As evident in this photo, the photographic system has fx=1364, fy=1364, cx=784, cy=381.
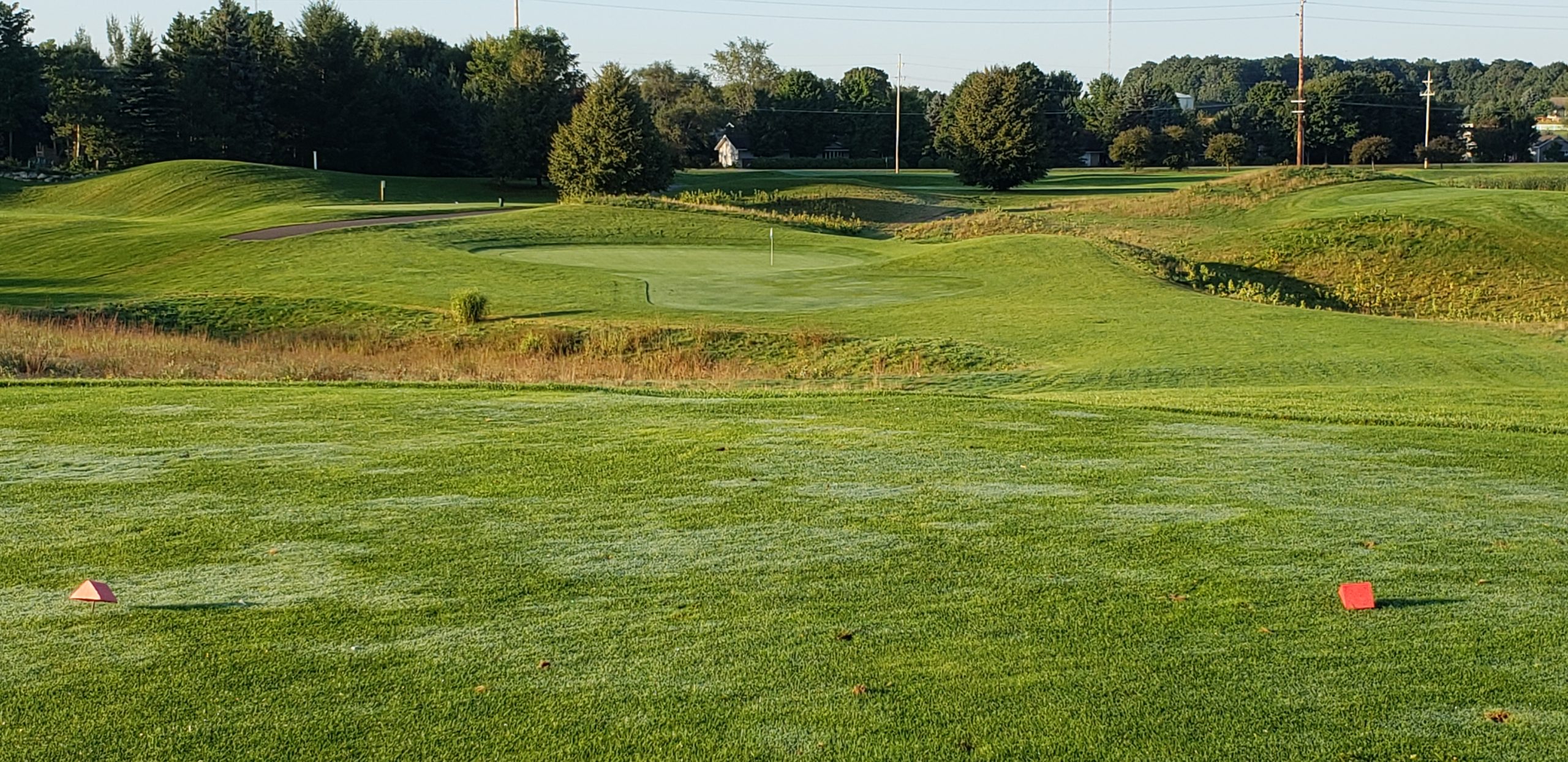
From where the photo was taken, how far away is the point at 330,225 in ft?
142

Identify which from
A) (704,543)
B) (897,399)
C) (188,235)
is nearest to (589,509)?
(704,543)

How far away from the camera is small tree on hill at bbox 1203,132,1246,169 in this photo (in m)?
103

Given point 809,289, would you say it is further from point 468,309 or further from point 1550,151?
point 1550,151

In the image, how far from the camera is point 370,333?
84.9ft

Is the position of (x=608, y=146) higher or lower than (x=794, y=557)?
higher

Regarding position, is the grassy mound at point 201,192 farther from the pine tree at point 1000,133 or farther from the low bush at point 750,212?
the pine tree at point 1000,133

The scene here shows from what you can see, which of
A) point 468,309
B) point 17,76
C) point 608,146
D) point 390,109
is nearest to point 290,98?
point 390,109

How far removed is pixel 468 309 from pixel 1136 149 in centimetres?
8715

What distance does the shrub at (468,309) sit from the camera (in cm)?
2667

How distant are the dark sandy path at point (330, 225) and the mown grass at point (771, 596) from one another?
30.4m

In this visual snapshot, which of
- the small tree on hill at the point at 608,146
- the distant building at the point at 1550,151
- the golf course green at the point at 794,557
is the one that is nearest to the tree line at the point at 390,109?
the small tree on hill at the point at 608,146

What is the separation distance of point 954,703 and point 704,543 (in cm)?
264

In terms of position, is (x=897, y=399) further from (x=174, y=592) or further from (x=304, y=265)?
(x=304, y=265)

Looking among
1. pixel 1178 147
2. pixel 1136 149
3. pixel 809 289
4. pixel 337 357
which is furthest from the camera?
pixel 1178 147
